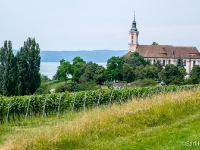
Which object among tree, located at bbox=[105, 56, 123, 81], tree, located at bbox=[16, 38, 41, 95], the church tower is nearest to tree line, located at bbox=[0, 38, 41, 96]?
tree, located at bbox=[16, 38, 41, 95]

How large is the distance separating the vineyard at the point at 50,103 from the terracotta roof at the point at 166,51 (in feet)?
297

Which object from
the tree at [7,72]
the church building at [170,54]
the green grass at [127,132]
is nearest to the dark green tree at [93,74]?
the tree at [7,72]

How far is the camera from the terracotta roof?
374 feet

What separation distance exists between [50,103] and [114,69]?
6077 cm

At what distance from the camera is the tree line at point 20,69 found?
1991 inches

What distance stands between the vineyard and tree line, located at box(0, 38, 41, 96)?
28.2m

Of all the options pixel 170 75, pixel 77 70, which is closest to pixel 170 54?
pixel 77 70

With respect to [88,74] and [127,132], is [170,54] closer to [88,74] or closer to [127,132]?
[88,74]

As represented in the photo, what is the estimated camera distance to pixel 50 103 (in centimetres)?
2142

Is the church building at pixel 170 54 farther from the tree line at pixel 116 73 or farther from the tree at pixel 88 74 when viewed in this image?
the tree at pixel 88 74

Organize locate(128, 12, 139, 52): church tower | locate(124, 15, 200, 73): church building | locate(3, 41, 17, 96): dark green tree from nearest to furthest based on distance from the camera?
1. locate(3, 41, 17, 96): dark green tree
2. locate(124, 15, 200, 73): church building
3. locate(128, 12, 139, 52): church tower

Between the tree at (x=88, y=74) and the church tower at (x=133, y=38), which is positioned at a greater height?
the church tower at (x=133, y=38)

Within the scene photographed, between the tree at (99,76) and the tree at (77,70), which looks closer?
the tree at (99,76)

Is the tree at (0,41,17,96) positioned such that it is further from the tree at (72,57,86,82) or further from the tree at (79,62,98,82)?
the tree at (72,57,86,82)
